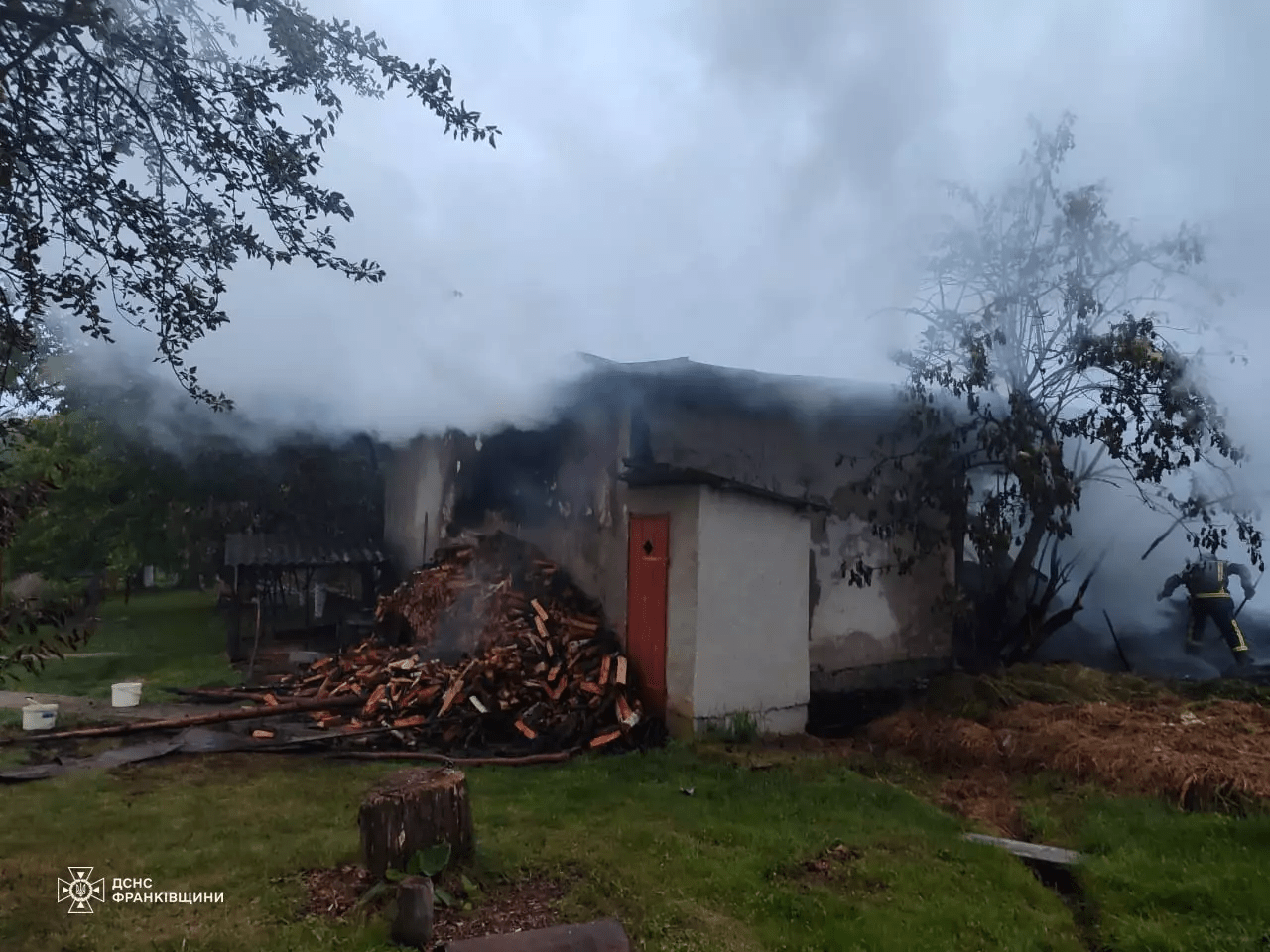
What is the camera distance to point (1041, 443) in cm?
920

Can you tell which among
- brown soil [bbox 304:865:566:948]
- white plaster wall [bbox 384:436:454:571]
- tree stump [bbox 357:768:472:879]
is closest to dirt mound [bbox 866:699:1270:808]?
brown soil [bbox 304:865:566:948]

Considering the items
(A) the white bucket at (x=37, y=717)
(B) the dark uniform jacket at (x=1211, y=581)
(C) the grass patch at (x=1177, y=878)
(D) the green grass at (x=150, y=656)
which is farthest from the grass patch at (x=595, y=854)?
(B) the dark uniform jacket at (x=1211, y=581)

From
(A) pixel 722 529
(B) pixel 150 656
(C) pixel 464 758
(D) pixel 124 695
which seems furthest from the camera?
(B) pixel 150 656

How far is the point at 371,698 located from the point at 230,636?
5757 millimetres

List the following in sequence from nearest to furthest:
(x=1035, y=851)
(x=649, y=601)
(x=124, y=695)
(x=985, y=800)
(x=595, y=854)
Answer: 1. (x=595, y=854)
2. (x=1035, y=851)
3. (x=985, y=800)
4. (x=649, y=601)
5. (x=124, y=695)

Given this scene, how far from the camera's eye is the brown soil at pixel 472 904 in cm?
423

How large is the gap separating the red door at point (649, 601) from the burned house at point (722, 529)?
20 mm

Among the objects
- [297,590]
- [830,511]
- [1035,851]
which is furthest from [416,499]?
[1035,851]

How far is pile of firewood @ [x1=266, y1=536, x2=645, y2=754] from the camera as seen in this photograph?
814 centimetres

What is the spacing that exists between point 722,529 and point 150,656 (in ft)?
36.6

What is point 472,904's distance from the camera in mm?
4457

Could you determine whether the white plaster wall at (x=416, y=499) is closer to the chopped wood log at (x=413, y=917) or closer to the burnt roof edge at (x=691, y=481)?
the burnt roof edge at (x=691, y=481)

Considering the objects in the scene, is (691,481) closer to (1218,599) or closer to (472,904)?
→ (472,904)

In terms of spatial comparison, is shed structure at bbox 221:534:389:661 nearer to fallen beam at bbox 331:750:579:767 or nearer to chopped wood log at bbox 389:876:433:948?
fallen beam at bbox 331:750:579:767
